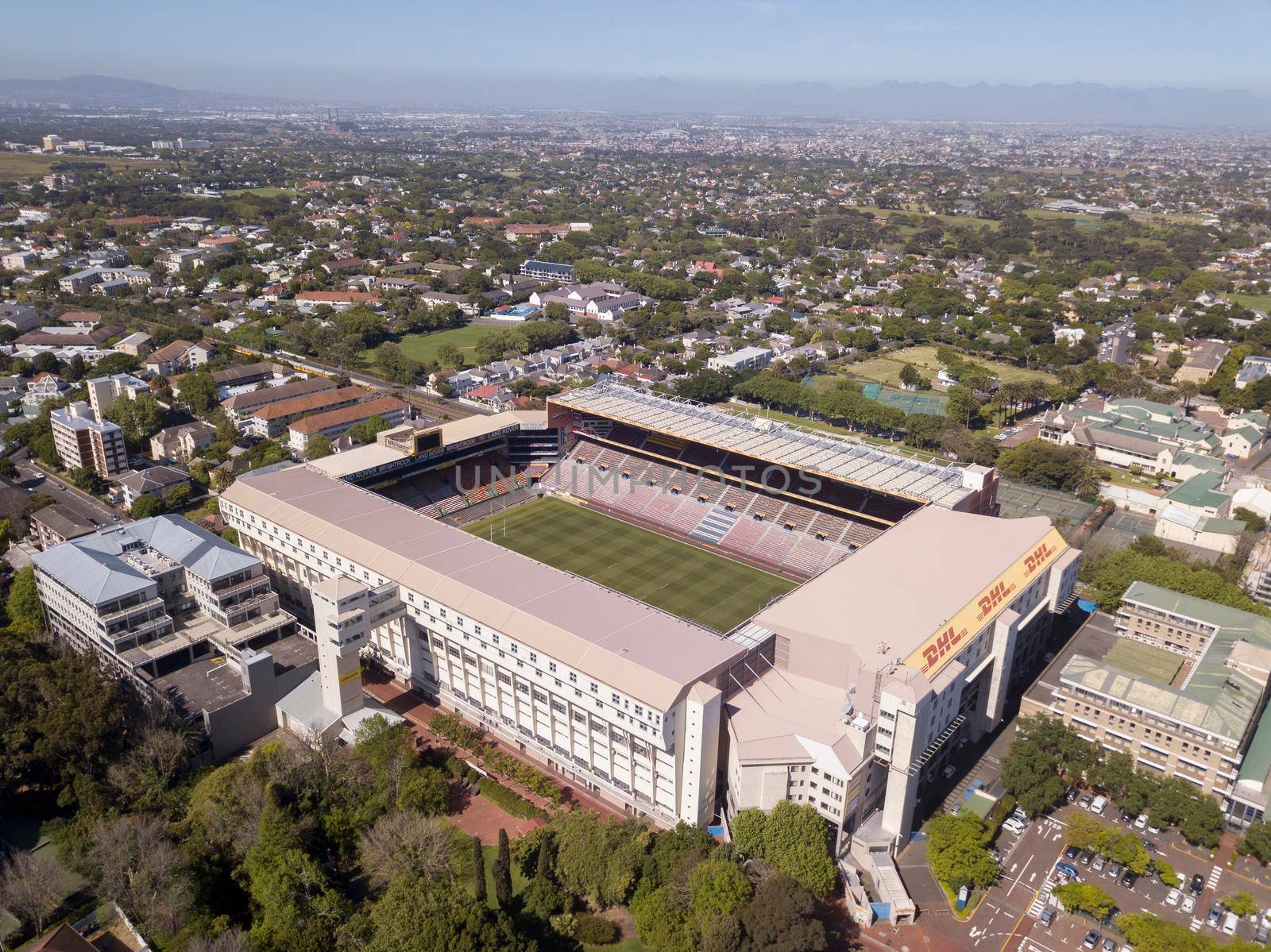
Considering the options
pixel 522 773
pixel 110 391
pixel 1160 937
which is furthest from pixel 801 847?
pixel 110 391

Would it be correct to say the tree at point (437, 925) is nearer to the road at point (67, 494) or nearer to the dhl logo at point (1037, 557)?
the dhl logo at point (1037, 557)

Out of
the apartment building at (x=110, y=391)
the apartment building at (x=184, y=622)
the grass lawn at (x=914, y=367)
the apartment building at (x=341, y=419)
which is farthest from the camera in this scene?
the grass lawn at (x=914, y=367)

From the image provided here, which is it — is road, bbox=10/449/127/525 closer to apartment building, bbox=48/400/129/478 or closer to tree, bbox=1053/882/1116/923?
apartment building, bbox=48/400/129/478

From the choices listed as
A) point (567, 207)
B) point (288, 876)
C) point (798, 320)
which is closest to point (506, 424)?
point (288, 876)

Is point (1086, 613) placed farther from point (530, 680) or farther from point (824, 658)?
point (530, 680)

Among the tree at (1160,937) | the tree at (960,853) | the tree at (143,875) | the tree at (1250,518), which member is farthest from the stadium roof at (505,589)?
the tree at (1250,518)

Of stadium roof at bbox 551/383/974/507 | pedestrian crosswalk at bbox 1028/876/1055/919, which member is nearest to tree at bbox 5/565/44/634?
stadium roof at bbox 551/383/974/507
